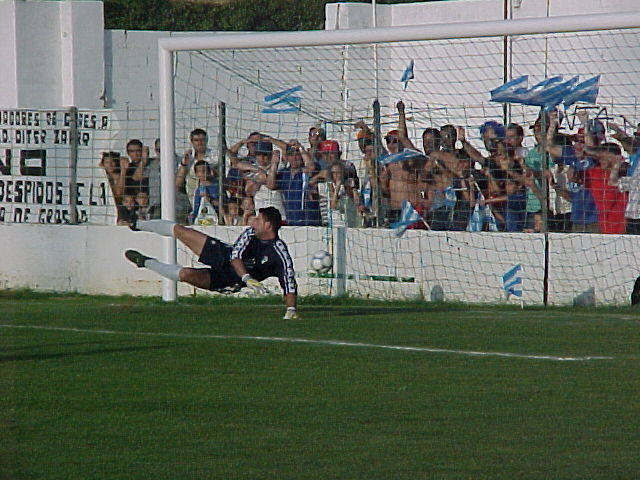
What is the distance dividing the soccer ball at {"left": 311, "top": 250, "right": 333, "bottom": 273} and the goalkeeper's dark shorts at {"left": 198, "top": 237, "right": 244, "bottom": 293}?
2.45 metres

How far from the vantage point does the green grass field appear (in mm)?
6348

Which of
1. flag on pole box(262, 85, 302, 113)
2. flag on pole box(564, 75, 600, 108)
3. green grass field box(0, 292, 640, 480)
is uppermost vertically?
flag on pole box(262, 85, 302, 113)

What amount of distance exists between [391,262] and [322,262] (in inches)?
34.3

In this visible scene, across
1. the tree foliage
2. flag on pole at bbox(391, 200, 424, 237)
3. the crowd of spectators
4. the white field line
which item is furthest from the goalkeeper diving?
the tree foliage

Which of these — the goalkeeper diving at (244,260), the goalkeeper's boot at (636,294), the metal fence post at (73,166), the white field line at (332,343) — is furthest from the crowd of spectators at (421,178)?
the white field line at (332,343)

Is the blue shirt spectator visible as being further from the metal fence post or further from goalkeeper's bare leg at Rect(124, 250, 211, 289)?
goalkeeper's bare leg at Rect(124, 250, 211, 289)

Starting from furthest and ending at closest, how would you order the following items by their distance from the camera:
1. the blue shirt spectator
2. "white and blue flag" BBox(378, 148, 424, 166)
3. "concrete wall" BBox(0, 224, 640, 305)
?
A: the blue shirt spectator → "white and blue flag" BBox(378, 148, 424, 166) → "concrete wall" BBox(0, 224, 640, 305)

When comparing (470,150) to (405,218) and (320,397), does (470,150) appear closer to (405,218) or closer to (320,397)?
(405,218)

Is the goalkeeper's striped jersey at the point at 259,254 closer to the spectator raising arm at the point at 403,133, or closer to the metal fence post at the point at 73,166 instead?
the spectator raising arm at the point at 403,133

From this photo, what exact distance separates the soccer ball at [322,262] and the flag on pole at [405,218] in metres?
0.91

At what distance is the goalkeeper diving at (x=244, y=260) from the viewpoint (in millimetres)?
12625

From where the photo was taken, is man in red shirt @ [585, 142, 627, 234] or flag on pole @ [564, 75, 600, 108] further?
flag on pole @ [564, 75, 600, 108]

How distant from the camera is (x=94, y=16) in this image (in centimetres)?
2305

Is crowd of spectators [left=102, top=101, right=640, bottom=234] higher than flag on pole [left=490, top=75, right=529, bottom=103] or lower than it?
lower
